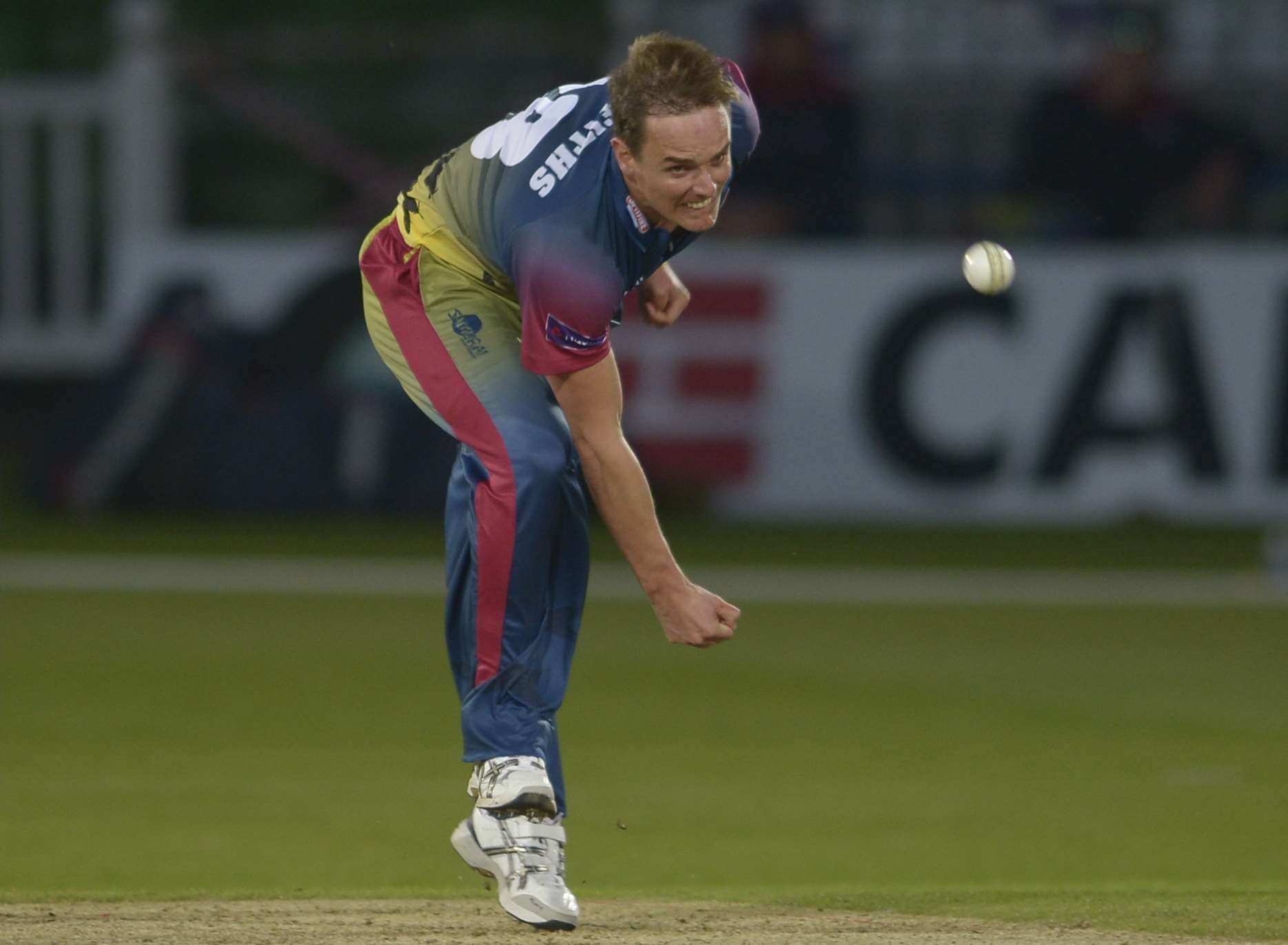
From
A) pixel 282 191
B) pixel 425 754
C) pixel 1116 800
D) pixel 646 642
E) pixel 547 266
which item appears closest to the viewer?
pixel 547 266

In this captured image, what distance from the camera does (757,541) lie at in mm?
13008

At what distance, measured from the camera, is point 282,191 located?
51.7 ft

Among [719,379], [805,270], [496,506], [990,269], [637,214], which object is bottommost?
[719,379]

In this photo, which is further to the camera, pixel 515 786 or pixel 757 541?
pixel 757 541

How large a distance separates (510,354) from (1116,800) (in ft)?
10.4

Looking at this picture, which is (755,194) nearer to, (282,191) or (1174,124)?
(1174,124)

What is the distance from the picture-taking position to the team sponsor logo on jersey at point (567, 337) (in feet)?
15.2

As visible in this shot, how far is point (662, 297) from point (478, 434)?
0.63 metres

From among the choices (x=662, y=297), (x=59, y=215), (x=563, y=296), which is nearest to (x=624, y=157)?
(x=563, y=296)

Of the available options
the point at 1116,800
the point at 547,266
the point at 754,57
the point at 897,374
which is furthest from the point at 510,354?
the point at 754,57

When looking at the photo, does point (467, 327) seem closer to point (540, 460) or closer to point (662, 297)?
point (540, 460)

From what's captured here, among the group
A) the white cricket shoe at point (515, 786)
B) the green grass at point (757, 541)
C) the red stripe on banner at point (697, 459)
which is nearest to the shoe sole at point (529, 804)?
the white cricket shoe at point (515, 786)

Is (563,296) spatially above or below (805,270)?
above

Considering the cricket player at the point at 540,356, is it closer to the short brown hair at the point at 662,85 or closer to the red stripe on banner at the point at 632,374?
the short brown hair at the point at 662,85
